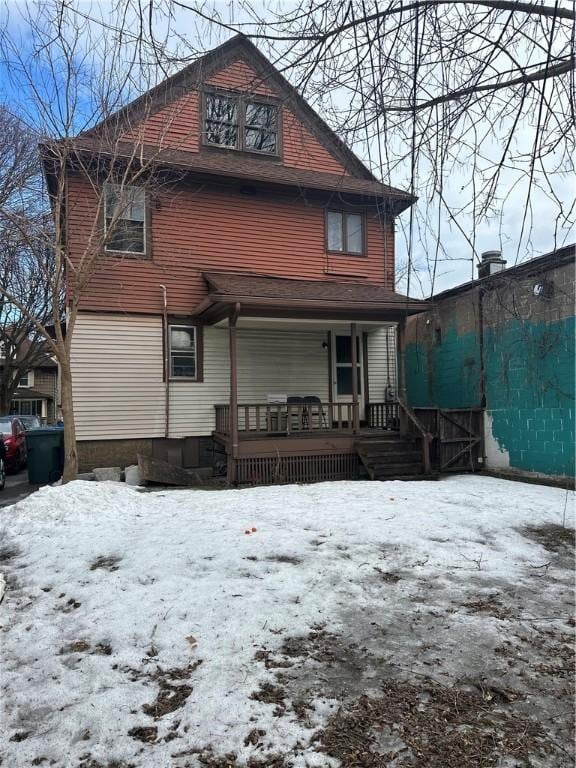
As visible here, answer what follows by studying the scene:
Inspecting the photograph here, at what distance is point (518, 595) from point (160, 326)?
8.98m

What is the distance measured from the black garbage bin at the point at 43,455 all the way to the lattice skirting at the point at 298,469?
4228mm

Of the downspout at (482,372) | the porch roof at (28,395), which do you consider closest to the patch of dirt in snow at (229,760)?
the downspout at (482,372)

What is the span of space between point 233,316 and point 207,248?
2881 mm

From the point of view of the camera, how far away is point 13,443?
1334cm

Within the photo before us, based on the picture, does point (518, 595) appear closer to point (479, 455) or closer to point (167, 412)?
point (479, 455)

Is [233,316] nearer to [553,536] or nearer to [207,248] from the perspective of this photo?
[207,248]

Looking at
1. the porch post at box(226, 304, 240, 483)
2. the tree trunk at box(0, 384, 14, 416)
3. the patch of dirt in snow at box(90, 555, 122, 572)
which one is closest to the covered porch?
the porch post at box(226, 304, 240, 483)

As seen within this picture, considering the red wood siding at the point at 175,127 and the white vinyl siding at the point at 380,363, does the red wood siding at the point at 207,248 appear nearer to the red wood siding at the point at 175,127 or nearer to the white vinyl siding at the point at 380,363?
the red wood siding at the point at 175,127

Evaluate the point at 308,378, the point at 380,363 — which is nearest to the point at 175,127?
the point at 308,378

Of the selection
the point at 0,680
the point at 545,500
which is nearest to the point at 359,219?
the point at 545,500

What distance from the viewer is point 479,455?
34.9 ft

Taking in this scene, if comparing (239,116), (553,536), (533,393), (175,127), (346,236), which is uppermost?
(175,127)

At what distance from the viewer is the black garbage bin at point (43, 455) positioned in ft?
34.8

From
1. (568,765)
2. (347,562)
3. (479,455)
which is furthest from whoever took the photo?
(479,455)
